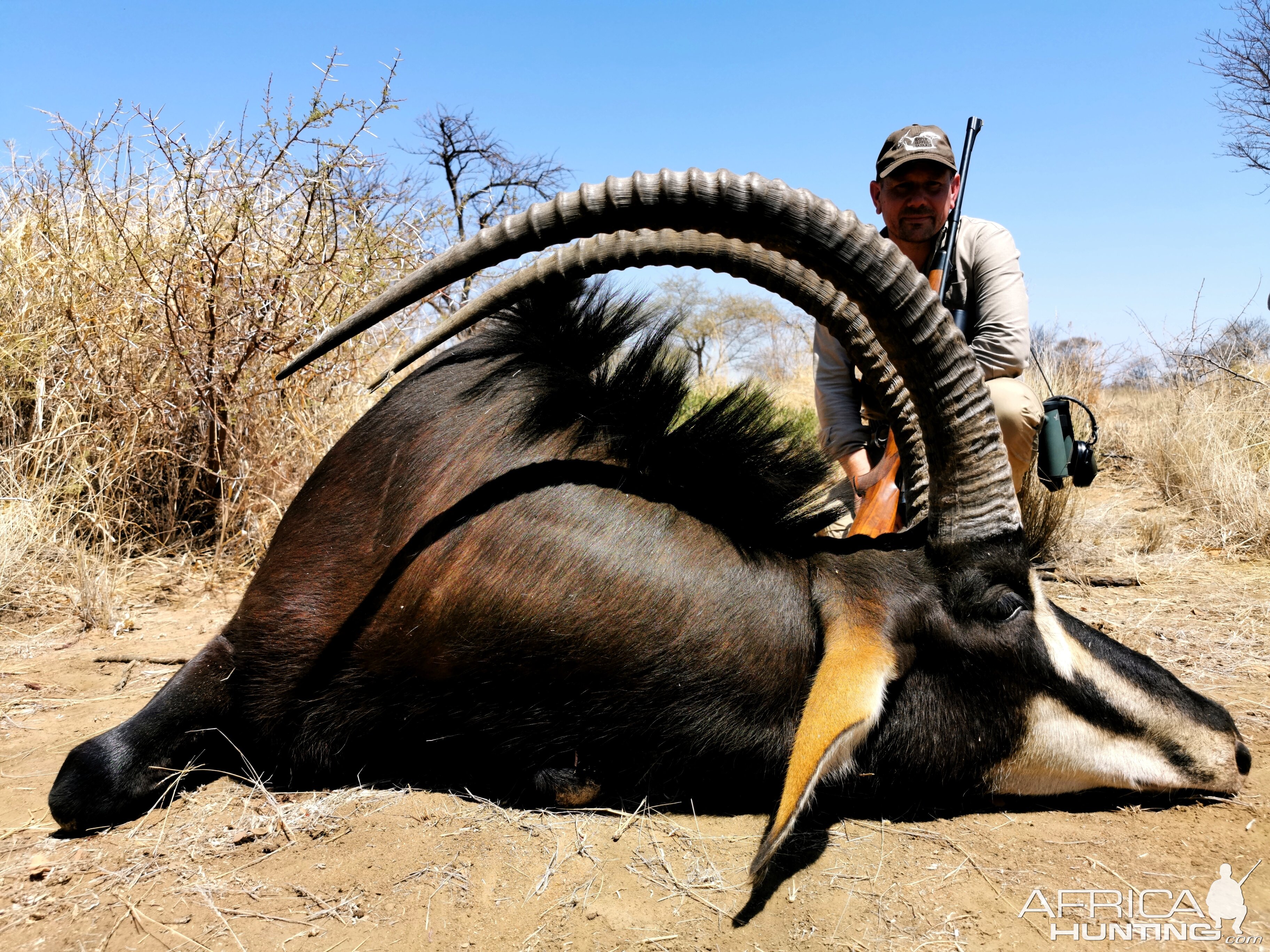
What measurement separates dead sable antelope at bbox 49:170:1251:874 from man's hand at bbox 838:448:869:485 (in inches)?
75.1

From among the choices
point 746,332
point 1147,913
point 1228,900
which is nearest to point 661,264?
point 1147,913

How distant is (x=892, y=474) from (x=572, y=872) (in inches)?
85.3

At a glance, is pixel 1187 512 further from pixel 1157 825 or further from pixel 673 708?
pixel 673 708

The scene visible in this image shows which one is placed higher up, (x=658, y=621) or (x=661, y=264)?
(x=661, y=264)

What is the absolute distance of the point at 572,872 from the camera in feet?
8.05

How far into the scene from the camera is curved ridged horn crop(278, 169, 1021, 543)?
94.0 inches

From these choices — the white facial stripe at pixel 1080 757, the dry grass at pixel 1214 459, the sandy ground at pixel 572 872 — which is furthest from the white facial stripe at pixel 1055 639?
the dry grass at pixel 1214 459

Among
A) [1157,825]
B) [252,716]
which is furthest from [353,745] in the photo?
[1157,825]

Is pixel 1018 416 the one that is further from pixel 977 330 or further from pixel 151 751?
pixel 151 751

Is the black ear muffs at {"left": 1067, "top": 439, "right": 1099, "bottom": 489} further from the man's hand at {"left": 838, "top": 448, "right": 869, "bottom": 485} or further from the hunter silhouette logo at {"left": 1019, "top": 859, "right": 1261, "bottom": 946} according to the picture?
the hunter silhouette logo at {"left": 1019, "top": 859, "right": 1261, "bottom": 946}

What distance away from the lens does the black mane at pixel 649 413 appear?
293 cm

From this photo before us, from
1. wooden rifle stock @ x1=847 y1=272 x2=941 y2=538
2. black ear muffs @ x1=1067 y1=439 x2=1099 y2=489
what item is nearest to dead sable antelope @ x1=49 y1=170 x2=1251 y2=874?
wooden rifle stock @ x1=847 y1=272 x2=941 y2=538

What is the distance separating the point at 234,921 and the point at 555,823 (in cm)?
94

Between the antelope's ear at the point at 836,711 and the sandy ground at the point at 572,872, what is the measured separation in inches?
11.1
